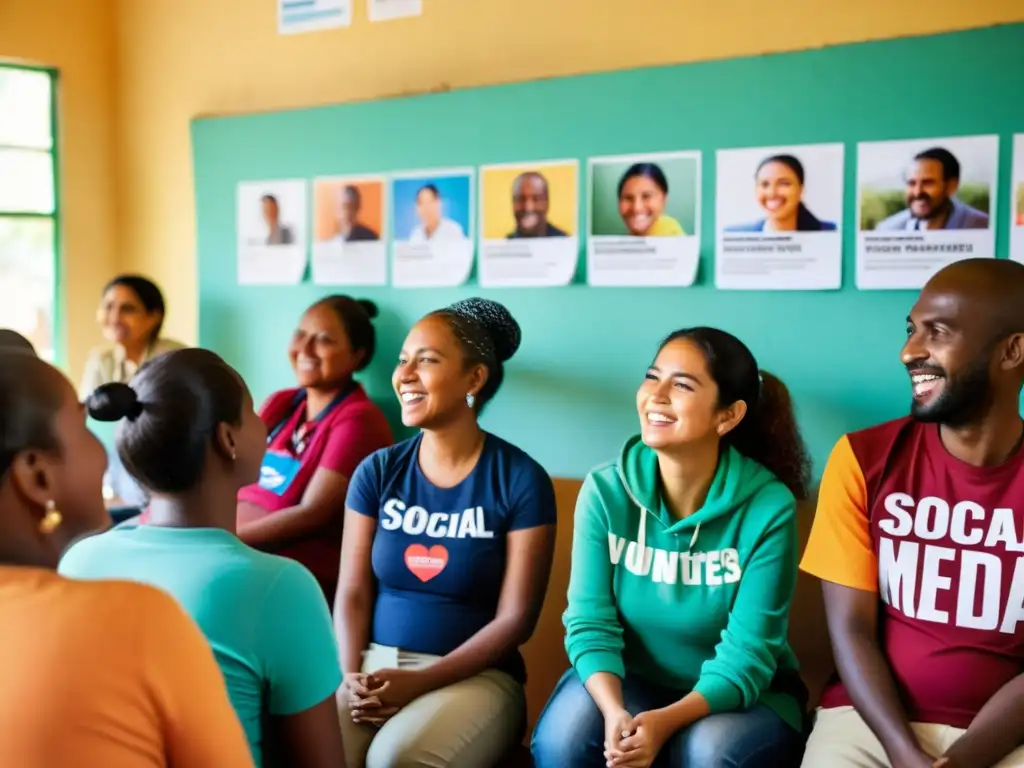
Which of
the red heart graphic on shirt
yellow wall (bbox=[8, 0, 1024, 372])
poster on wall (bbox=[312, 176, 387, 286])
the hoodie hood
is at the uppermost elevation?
yellow wall (bbox=[8, 0, 1024, 372])

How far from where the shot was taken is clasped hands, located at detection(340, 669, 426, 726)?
6.50 ft

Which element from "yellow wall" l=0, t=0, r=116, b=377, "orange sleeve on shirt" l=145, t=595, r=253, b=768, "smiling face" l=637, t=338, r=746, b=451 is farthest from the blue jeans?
"yellow wall" l=0, t=0, r=116, b=377

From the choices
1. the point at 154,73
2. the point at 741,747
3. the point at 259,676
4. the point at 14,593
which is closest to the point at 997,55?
the point at 741,747

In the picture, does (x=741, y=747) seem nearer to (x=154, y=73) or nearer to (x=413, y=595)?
(x=413, y=595)

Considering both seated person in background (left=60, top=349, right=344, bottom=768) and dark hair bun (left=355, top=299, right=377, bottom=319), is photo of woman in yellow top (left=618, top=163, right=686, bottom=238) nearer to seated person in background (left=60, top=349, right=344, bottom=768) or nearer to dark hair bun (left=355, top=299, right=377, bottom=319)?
dark hair bun (left=355, top=299, right=377, bottom=319)

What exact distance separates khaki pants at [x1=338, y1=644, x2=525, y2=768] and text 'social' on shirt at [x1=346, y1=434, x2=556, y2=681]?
0.07 m

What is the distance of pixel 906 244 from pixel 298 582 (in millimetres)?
1554

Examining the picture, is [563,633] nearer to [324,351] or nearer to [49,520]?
[324,351]

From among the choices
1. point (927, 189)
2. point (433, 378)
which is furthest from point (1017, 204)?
point (433, 378)

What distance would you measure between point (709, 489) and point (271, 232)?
1811 mm

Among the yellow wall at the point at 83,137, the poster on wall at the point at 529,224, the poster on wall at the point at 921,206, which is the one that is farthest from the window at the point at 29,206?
the poster on wall at the point at 921,206

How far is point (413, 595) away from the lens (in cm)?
219

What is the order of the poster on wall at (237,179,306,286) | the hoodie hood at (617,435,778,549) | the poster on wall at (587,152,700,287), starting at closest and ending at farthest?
the hoodie hood at (617,435,778,549), the poster on wall at (587,152,700,287), the poster on wall at (237,179,306,286)

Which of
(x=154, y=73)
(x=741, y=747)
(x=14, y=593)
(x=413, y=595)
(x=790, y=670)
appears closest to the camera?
(x=14, y=593)
